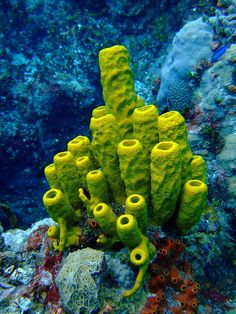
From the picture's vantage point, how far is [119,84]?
2727mm

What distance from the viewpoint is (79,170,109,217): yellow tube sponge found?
7.91 feet

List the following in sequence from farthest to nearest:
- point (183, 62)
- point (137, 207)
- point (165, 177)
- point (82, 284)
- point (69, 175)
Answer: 1. point (183, 62)
2. point (69, 175)
3. point (165, 177)
4. point (137, 207)
5. point (82, 284)

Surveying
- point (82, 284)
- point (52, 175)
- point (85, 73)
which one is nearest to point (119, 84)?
point (52, 175)

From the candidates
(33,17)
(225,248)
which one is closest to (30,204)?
(33,17)

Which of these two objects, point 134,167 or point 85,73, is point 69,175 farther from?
point 85,73

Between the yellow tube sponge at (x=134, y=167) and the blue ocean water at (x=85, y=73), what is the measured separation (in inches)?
70.5

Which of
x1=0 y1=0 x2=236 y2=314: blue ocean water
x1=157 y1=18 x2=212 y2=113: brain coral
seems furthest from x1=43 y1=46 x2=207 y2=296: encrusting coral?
x1=157 y1=18 x2=212 y2=113: brain coral

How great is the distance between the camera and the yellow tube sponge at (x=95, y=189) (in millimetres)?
2411

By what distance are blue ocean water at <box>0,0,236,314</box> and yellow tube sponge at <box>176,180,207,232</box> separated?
157cm

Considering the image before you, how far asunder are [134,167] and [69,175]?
0.65 meters

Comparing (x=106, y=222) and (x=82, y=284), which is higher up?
(x=106, y=222)

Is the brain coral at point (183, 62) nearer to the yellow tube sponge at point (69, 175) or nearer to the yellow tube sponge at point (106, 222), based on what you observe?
the yellow tube sponge at point (69, 175)

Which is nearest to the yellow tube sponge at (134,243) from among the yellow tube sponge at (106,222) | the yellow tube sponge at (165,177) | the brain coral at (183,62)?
the yellow tube sponge at (106,222)

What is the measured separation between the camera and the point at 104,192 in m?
2.55
